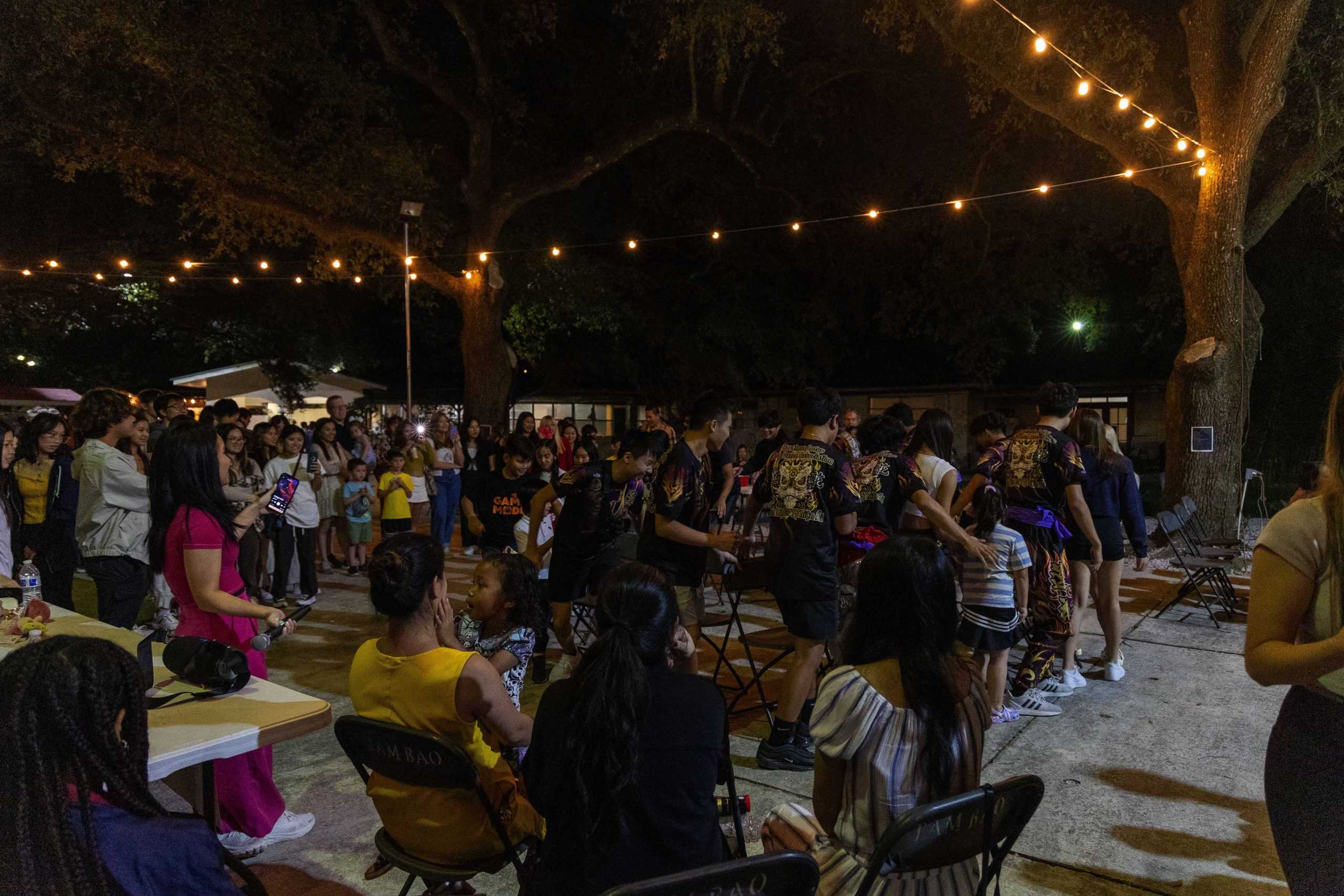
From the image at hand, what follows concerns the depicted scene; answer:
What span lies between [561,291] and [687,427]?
12.7 m

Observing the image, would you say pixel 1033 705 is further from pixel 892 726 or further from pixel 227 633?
pixel 227 633

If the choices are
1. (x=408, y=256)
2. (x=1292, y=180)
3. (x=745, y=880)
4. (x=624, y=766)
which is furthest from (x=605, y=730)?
(x=1292, y=180)

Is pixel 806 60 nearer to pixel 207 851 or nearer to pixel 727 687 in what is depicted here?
pixel 727 687

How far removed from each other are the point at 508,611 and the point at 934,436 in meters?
2.97

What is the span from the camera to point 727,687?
506 cm

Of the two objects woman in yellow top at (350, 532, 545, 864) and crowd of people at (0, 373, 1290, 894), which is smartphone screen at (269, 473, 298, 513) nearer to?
crowd of people at (0, 373, 1290, 894)

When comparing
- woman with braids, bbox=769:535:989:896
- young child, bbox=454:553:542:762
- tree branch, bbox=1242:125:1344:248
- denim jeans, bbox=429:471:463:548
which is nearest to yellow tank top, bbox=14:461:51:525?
denim jeans, bbox=429:471:463:548

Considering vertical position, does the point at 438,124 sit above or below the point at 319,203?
above

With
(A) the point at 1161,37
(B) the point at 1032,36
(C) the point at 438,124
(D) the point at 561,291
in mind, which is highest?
(C) the point at 438,124

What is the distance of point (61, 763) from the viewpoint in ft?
4.65

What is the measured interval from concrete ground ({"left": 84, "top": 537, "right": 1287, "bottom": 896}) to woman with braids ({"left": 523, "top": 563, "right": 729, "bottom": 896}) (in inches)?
55.2

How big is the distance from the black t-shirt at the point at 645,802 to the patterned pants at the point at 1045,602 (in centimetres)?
360

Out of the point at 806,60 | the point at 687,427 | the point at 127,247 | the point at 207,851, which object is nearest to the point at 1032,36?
the point at 806,60

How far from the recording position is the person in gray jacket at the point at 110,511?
4.45 metres
